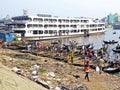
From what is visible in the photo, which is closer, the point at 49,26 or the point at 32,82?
the point at 32,82

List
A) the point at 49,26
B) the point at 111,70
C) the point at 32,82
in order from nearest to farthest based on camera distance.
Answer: the point at 32,82, the point at 111,70, the point at 49,26

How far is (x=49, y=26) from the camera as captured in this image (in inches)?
3725

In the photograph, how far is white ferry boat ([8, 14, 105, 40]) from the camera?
8531 cm

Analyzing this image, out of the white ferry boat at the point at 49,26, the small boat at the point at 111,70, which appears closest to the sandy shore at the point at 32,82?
the small boat at the point at 111,70

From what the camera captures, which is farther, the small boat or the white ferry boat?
the white ferry boat

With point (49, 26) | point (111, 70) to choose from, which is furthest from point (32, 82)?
point (49, 26)

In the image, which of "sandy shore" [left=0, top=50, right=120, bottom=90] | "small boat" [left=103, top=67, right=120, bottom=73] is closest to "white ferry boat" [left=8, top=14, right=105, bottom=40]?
"small boat" [left=103, top=67, right=120, bottom=73]

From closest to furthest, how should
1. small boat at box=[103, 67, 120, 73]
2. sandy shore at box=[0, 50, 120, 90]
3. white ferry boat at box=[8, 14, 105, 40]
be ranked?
sandy shore at box=[0, 50, 120, 90]
small boat at box=[103, 67, 120, 73]
white ferry boat at box=[8, 14, 105, 40]

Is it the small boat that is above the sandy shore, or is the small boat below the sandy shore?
below

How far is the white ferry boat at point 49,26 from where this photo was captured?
8531 centimetres

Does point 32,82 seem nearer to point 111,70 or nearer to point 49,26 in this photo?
point 111,70

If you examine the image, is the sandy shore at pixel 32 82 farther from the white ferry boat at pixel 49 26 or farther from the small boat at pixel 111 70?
the white ferry boat at pixel 49 26

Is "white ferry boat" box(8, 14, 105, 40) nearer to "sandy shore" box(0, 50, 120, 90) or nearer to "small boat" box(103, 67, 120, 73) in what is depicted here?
"small boat" box(103, 67, 120, 73)

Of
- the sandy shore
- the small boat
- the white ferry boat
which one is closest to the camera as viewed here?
the sandy shore
